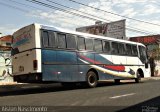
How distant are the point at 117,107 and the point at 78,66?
7849 millimetres

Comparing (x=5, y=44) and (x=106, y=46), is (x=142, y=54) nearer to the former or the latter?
(x=106, y=46)

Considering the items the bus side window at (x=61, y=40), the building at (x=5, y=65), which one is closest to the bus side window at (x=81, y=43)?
the bus side window at (x=61, y=40)

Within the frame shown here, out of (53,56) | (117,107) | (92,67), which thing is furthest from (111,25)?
(117,107)

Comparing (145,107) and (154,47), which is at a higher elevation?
(154,47)

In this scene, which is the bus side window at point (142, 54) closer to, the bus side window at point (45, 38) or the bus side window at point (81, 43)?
the bus side window at point (81, 43)

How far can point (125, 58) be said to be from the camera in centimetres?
2267

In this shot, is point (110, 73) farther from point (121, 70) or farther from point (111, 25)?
point (111, 25)

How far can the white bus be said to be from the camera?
1531 cm

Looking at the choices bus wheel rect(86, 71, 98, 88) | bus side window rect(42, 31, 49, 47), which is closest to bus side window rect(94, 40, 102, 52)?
bus wheel rect(86, 71, 98, 88)

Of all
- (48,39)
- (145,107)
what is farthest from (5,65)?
(145,107)

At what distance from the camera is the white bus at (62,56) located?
15.3 m

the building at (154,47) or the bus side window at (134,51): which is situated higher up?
the building at (154,47)

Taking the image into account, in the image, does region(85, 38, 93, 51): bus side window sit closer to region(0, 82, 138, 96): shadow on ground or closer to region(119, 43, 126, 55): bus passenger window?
region(0, 82, 138, 96): shadow on ground

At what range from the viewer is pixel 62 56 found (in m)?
16.5
